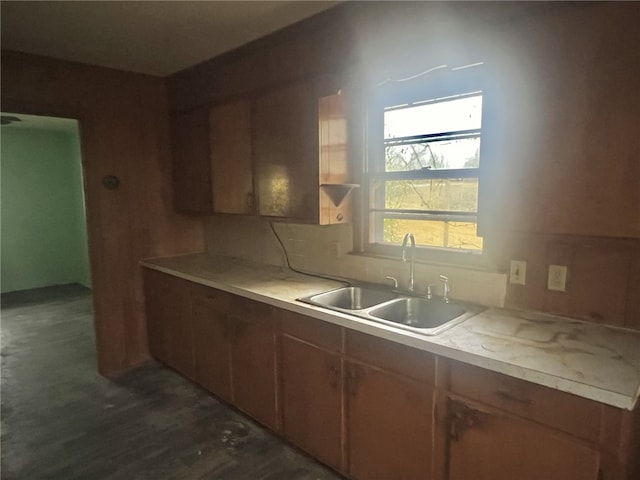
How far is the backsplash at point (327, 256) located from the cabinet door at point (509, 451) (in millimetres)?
634

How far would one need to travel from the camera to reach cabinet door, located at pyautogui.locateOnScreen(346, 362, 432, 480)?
64.7 inches

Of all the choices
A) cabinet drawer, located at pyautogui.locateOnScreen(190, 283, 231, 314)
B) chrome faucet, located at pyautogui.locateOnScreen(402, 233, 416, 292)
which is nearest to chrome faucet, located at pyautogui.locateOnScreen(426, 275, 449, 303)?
chrome faucet, located at pyautogui.locateOnScreen(402, 233, 416, 292)

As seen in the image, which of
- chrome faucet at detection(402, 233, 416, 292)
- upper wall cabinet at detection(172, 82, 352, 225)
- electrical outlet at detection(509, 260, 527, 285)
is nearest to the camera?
electrical outlet at detection(509, 260, 527, 285)

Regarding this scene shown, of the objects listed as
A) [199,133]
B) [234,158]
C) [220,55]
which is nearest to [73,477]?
[234,158]

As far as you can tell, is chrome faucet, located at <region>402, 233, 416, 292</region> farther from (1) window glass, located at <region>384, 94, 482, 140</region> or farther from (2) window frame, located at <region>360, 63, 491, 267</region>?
(1) window glass, located at <region>384, 94, 482, 140</region>

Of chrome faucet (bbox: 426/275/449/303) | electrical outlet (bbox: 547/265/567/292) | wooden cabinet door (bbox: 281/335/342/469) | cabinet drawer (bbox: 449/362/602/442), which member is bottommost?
wooden cabinet door (bbox: 281/335/342/469)

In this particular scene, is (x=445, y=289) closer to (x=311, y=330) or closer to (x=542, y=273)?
(x=542, y=273)

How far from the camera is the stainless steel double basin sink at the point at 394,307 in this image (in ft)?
6.32

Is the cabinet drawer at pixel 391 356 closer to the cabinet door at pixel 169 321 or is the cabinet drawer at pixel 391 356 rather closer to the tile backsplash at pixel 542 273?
the tile backsplash at pixel 542 273

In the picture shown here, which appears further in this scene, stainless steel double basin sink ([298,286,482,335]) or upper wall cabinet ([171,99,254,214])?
upper wall cabinet ([171,99,254,214])

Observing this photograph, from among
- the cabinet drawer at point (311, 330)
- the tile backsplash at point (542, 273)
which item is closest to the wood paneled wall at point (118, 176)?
the tile backsplash at point (542, 273)

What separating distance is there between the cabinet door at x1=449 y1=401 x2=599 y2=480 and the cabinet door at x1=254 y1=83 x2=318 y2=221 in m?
1.35

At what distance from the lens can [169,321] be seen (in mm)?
3191

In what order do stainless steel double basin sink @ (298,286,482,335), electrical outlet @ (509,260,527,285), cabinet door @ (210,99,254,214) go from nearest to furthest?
electrical outlet @ (509,260,527,285) → stainless steel double basin sink @ (298,286,482,335) → cabinet door @ (210,99,254,214)
